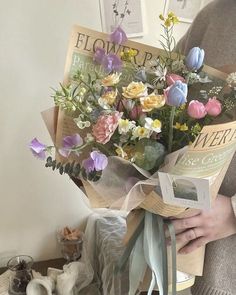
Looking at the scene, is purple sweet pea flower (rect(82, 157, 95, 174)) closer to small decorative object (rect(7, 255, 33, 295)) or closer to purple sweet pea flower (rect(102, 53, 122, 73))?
purple sweet pea flower (rect(102, 53, 122, 73))

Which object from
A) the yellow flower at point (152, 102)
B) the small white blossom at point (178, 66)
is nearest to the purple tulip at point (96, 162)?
the yellow flower at point (152, 102)

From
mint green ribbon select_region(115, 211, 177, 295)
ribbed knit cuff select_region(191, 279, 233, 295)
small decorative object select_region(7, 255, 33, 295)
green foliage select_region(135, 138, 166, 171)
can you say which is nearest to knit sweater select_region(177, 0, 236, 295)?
ribbed knit cuff select_region(191, 279, 233, 295)

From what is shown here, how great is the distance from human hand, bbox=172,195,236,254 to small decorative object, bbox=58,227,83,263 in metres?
0.60

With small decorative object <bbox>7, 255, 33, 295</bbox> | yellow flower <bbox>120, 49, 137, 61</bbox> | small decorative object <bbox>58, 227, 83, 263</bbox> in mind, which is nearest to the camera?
yellow flower <bbox>120, 49, 137, 61</bbox>

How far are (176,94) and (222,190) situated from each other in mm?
303

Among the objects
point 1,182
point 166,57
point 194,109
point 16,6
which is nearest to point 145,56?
point 166,57

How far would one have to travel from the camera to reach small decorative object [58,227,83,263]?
4.57 feet

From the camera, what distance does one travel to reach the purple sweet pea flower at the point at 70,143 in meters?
0.76

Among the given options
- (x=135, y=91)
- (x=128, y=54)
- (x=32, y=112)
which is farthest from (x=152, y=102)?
(x=32, y=112)

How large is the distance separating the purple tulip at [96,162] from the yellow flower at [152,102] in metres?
0.10

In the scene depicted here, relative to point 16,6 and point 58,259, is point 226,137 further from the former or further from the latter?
point 58,259

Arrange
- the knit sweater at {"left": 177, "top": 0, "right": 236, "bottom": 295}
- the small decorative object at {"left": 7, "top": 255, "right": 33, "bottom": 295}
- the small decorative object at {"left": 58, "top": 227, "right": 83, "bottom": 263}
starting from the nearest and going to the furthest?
the knit sweater at {"left": 177, "top": 0, "right": 236, "bottom": 295}, the small decorative object at {"left": 7, "top": 255, "right": 33, "bottom": 295}, the small decorative object at {"left": 58, "top": 227, "right": 83, "bottom": 263}

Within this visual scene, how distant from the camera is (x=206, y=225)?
0.85 meters

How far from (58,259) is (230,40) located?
3.07ft
